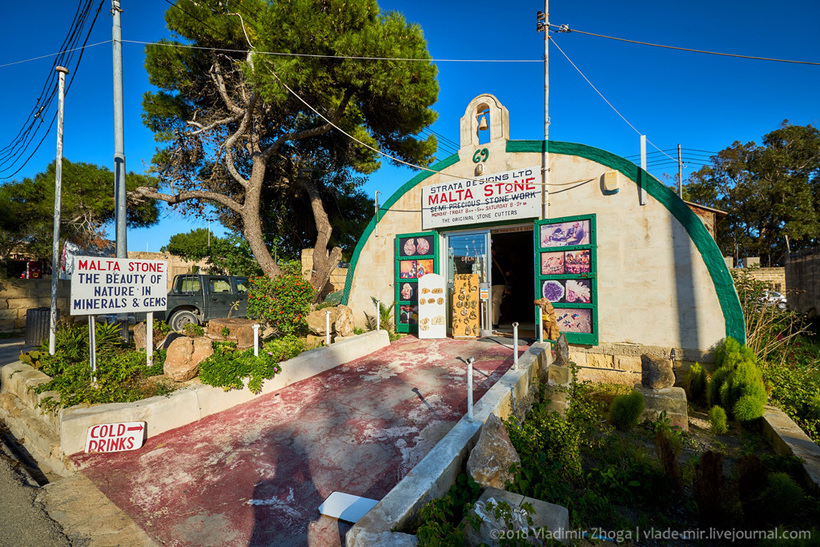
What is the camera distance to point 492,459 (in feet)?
9.53

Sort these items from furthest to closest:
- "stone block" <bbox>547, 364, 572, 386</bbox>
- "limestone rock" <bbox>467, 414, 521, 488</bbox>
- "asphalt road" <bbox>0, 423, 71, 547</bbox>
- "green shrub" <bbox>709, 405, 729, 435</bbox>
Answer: "stone block" <bbox>547, 364, 572, 386</bbox> → "green shrub" <bbox>709, 405, 729, 435</bbox> → "limestone rock" <bbox>467, 414, 521, 488</bbox> → "asphalt road" <bbox>0, 423, 71, 547</bbox>

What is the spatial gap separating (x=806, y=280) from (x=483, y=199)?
40.2 ft

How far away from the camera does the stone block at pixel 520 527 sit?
2.23 m

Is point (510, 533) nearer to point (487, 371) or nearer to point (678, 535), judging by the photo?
point (678, 535)

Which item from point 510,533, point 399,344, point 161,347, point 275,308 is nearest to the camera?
point 510,533

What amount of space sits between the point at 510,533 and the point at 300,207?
1691 centimetres

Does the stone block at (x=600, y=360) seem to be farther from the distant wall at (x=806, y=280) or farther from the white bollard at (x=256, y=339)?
the distant wall at (x=806, y=280)

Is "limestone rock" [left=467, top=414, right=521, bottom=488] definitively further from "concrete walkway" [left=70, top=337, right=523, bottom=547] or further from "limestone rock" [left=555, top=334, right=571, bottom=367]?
"limestone rock" [left=555, top=334, right=571, bottom=367]

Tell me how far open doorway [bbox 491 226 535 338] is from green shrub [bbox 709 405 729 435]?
733 cm

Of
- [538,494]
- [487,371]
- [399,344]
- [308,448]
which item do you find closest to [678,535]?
[538,494]

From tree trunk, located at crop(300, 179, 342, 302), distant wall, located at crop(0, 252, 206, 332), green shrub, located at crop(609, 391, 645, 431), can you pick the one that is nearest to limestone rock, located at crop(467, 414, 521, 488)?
green shrub, located at crop(609, 391, 645, 431)

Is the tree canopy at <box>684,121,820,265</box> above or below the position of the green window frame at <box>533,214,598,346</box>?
above

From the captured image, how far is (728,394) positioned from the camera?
5539 mm

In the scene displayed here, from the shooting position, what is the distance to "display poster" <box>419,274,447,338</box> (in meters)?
8.59
